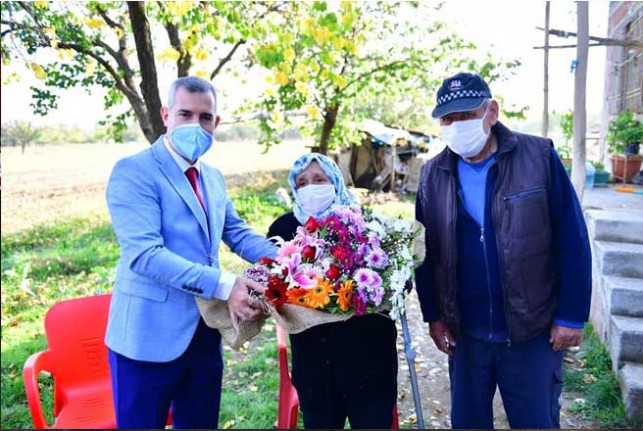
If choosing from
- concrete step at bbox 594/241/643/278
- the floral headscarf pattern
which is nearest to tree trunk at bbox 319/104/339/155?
concrete step at bbox 594/241/643/278

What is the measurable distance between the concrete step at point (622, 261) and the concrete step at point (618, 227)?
0.45ft

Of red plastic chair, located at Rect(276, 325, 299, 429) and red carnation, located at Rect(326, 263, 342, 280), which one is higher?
red carnation, located at Rect(326, 263, 342, 280)

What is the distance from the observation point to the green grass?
3.38 metres

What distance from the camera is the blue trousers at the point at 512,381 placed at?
2.19 m

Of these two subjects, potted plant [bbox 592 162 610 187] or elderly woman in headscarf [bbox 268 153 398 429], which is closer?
elderly woman in headscarf [bbox 268 153 398 429]

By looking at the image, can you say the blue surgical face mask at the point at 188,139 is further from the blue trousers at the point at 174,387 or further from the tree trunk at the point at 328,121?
the tree trunk at the point at 328,121

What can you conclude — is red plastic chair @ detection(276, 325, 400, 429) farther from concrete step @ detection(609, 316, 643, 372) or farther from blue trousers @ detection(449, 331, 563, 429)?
concrete step @ detection(609, 316, 643, 372)

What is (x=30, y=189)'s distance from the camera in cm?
1641

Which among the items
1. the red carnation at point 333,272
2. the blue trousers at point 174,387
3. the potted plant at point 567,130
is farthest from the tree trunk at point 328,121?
the red carnation at point 333,272

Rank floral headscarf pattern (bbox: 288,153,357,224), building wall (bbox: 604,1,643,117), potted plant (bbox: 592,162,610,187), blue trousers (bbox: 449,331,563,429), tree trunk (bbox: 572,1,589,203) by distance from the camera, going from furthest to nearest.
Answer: potted plant (bbox: 592,162,610,187) < building wall (bbox: 604,1,643,117) < tree trunk (bbox: 572,1,589,203) < floral headscarf pattern (bbox: 288,153,357,224) < blue trousers (bbox: 449,331,563,429)

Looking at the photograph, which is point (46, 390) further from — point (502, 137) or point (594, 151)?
point (594, 151)

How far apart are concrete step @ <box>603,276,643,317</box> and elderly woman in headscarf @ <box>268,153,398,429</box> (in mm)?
2390

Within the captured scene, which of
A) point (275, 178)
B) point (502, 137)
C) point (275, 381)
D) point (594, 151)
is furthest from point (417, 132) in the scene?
point (502, 137)

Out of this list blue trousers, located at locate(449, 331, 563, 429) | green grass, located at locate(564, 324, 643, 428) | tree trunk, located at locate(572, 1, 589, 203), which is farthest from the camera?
tree trunk, located at locate(572, 1, 589, 203)
